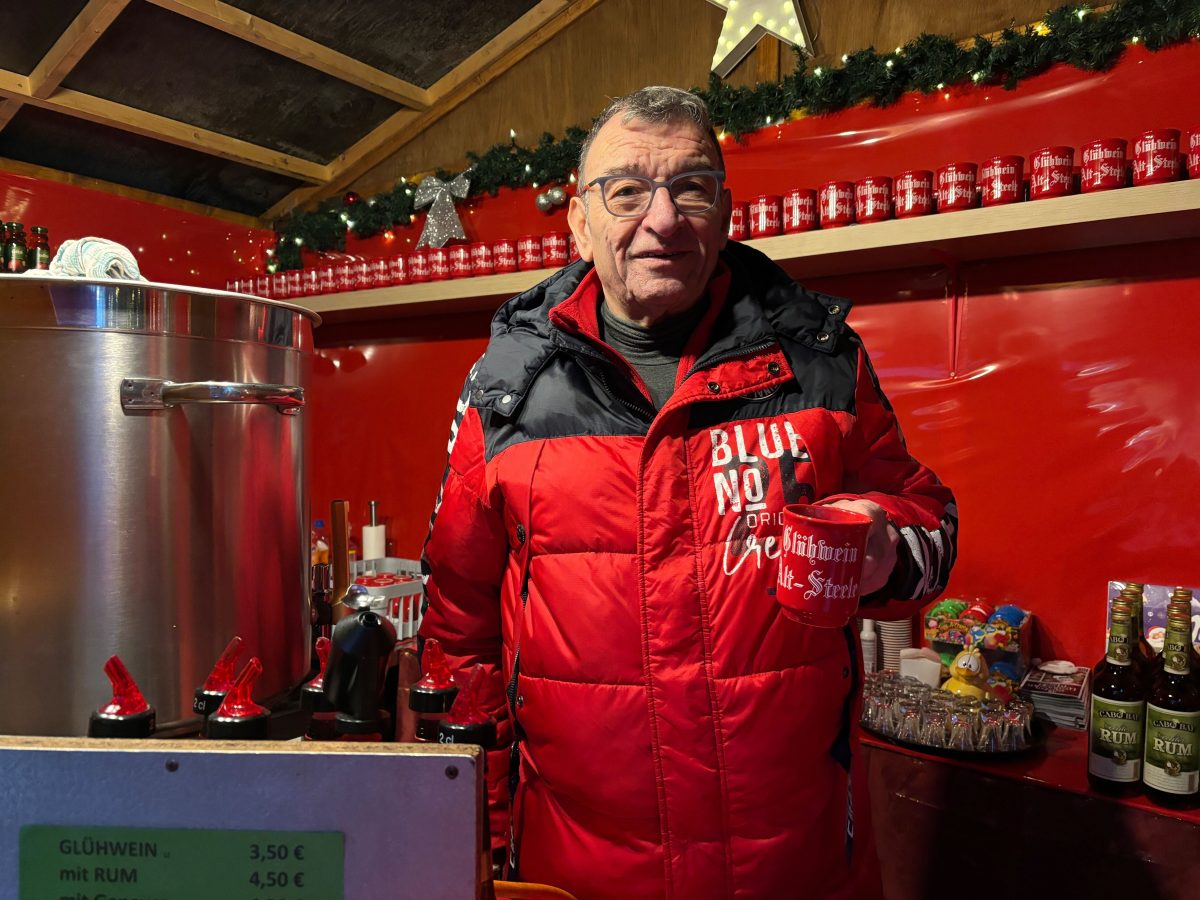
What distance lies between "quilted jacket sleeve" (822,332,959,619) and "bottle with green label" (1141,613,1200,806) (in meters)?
0.75

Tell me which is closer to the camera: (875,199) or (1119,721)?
(1119,721)

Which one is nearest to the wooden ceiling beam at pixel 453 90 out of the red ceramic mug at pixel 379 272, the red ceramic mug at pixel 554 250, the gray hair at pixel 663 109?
the red ceramic mug at pixel 379 272

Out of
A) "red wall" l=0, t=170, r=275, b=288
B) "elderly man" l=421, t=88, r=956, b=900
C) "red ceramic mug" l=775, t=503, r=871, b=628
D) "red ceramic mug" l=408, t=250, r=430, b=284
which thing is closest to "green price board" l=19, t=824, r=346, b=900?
"red ceramic mug" l=775, t=503, r=871, b=628

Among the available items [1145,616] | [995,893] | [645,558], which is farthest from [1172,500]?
[645,558]

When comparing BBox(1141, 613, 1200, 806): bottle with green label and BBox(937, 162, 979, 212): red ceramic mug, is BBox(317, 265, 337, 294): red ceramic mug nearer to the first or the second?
BBox(937, 162, 979, 212): red ceramic mug

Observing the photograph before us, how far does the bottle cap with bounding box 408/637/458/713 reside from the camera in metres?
0.64

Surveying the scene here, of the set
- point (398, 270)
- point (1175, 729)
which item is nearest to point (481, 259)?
point (398, 270)

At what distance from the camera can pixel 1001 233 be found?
204cm

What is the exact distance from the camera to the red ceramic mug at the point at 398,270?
3.22m

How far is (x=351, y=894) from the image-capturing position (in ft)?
1.74

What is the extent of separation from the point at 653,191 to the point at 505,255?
189 centimetres

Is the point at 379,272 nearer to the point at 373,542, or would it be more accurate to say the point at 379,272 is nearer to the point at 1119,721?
the point at 373,542

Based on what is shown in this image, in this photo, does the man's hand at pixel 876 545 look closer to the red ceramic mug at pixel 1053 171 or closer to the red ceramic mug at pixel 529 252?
the red ceramic mug at pixel 1053 171

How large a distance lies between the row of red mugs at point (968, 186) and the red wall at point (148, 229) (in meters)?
2.65
